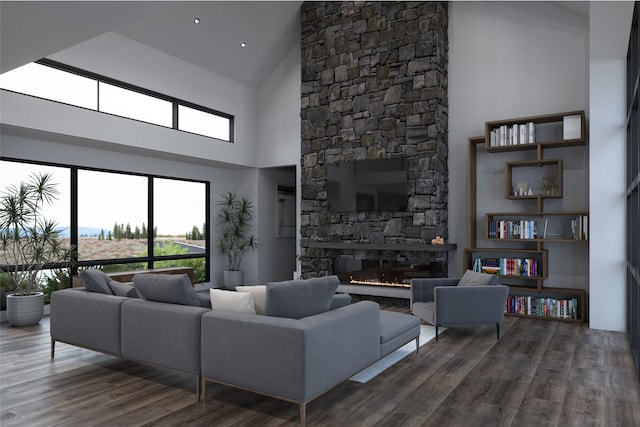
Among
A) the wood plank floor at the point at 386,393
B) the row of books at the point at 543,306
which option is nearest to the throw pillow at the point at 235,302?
the wood plank floor at the point at 386,393

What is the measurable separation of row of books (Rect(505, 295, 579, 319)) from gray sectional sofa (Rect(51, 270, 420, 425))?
105 inches

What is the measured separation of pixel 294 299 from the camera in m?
3.11

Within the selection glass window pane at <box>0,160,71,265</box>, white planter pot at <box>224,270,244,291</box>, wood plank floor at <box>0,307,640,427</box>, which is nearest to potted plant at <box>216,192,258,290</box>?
white planter pot at <box>224,270,244,291</box>

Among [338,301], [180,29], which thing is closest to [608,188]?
[338,301]

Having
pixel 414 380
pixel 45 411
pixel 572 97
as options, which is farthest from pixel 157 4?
pixel 572 97

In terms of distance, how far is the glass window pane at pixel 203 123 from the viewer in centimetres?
770

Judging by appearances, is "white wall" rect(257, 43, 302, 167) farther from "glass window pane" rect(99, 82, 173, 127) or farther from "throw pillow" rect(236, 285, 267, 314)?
"throw pillow" rect(236, 285, 267, 314)

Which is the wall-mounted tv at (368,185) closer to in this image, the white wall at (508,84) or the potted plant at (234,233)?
the white wall at (508,84)

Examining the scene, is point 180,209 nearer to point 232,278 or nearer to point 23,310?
point 232,278

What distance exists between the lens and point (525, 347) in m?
4.66

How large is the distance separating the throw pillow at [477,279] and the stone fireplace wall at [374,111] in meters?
1.35

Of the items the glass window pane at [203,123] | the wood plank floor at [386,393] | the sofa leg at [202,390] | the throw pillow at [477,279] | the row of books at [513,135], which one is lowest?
the wood plank floor at [386,393]

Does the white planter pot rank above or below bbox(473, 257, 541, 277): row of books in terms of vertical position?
below

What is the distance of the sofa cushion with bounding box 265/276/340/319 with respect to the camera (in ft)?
10.1
